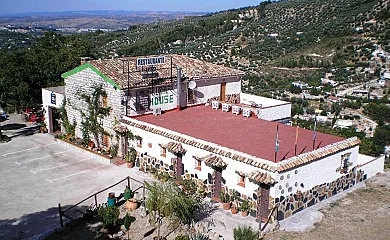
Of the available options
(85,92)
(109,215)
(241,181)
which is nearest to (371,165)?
(241,181)

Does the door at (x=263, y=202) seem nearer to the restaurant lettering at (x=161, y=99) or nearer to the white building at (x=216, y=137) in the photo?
the white building at (x=216, y=137)

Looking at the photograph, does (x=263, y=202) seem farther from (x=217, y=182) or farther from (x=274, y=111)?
(x=274, y=111)

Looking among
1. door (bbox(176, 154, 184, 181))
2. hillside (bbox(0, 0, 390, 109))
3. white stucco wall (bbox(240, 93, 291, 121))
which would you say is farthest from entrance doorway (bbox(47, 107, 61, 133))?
white stucco wall (bbox(240, 93, 291, 121))

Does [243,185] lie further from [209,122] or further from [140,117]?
[140,117]

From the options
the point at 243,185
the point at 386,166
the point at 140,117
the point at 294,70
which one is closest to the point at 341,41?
the point at 294,70

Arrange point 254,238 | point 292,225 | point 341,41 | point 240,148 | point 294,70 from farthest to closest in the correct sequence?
point 341,41
point 294,70
point 240,148
point 292,225
point 254,238

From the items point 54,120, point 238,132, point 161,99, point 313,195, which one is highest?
point 161,99
